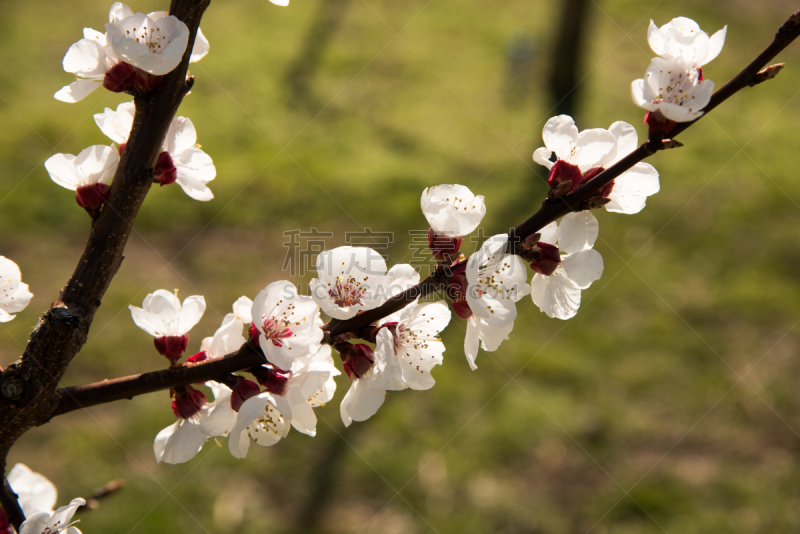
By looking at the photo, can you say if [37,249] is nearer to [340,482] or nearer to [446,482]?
[340,482]

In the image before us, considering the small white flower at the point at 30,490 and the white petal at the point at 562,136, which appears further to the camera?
the small white flower at the point at 30,490

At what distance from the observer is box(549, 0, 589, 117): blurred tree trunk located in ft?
16.8

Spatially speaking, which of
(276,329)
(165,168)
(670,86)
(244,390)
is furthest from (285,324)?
(670,86)

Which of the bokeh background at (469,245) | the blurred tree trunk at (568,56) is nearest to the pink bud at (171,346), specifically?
the bokeh background at (469,245)

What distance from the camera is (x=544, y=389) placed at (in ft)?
10.2

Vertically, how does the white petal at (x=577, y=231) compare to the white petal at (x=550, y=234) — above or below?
above

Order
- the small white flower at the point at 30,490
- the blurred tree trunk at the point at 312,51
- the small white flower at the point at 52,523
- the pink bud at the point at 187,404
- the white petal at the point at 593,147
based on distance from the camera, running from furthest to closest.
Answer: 1. the blurred tree trunk at the point at 312,51
2. the small white flower at the point at 30,490
3. the pink bud at the point at 187,404
4. the white petal at the point at 593,147
5. the small white flower at the point at 52,523

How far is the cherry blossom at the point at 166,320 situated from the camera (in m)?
1.12

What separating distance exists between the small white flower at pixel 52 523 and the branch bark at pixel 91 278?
0.46ft

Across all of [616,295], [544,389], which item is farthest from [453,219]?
[616,295]

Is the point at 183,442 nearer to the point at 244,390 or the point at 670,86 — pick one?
the point at 244,390

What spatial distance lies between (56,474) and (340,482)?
3.73 ft

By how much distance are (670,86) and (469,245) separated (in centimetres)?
292

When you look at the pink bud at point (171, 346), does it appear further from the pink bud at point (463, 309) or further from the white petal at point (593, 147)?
the white petal at point (593, 147)
